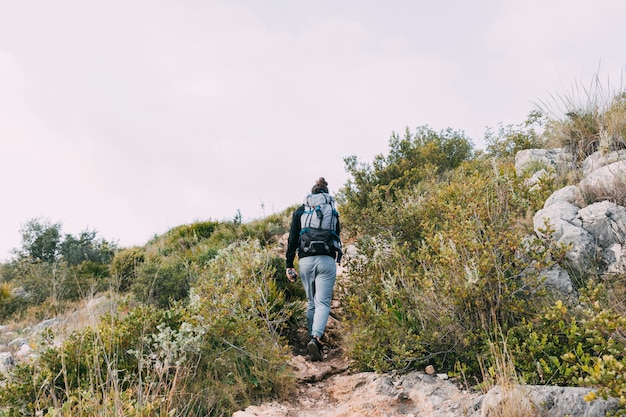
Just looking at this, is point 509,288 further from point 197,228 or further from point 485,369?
point 197,228

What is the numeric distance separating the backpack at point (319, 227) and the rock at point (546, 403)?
2.91 meters

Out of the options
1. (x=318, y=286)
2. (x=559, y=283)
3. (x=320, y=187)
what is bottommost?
(x=559, y=283)

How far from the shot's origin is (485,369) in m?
3.85

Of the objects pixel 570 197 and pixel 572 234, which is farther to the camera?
pixel 570 197

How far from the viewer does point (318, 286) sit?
561 cm

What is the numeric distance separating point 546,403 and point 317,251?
316 centimetres

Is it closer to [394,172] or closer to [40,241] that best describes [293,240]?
[394,172]

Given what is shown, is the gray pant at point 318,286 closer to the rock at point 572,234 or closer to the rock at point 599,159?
the rock at point 572,234

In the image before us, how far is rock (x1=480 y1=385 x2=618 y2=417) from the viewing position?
9.68 feet

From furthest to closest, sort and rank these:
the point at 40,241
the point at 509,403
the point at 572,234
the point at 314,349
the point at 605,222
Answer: the point at 40,241
the point at 314,349
the point at 605,222
the point at 572,234
the point at 509,403

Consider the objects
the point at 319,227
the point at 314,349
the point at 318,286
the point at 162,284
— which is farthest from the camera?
the point at 162,284

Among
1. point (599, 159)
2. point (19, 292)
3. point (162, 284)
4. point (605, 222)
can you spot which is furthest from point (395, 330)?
point (19, 292)

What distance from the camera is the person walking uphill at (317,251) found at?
18.2ft

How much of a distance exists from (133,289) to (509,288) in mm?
7059
